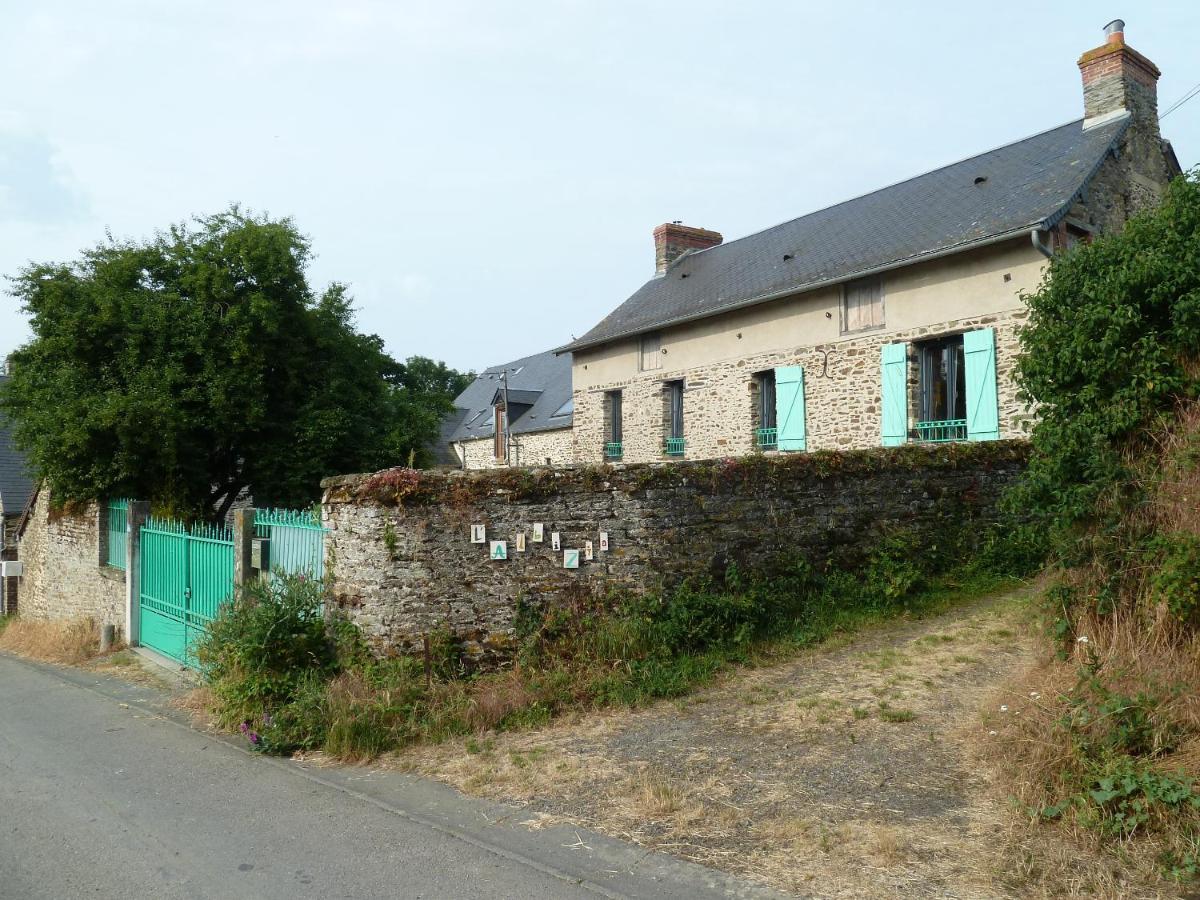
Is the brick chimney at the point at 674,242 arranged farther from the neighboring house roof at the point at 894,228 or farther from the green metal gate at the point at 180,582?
the green metal gate at the point at 180,582

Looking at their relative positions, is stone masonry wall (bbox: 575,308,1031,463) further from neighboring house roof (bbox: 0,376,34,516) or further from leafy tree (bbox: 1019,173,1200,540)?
neighboring house roof (bbox: 0,376,34,516)

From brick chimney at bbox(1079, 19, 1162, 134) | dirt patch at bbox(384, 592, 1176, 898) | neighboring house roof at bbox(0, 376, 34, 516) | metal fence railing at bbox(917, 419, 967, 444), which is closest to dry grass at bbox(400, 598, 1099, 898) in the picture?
dirt patch at bbox(384, 592, 1176, 898)

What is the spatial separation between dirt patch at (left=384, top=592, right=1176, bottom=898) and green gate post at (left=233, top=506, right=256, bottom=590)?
3579mm

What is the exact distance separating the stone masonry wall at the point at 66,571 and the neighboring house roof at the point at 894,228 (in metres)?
10.7

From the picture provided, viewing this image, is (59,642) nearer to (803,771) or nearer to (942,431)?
(803,771)

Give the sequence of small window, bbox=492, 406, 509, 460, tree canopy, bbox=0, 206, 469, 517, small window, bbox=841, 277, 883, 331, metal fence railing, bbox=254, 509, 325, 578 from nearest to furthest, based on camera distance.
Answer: metal fence railing, bbox=254, 509, 325, 578, tree canopy, bbox=0, 206, 469, 517, small window, bbox=841, 277, 883, 331, small window, bbox=492, 406, 509, 460

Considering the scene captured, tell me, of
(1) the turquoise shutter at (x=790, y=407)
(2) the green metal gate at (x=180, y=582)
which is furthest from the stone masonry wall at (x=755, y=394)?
(2) the green metal gate at (x=180, y=582)

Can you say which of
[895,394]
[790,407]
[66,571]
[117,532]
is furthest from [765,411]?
[66,571]

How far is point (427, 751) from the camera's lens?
605cm

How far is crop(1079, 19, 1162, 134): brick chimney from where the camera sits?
1348 cm

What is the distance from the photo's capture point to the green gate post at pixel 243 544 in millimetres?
8711

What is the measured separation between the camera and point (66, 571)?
46.3 ft

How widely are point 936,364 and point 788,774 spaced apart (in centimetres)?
1019

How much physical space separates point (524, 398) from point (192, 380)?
55.7 feet
